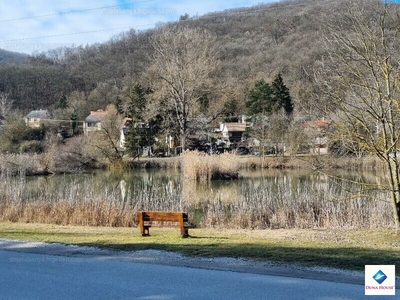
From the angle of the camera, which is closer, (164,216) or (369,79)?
(369,79)

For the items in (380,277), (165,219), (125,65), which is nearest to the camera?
(380,277)

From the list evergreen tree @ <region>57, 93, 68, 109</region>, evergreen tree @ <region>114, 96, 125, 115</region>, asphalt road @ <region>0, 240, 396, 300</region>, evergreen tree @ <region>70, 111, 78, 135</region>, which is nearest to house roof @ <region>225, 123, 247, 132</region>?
evergreen tree @ <region>114, 96, 125, 115</region>

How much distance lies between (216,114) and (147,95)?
887 centimetres

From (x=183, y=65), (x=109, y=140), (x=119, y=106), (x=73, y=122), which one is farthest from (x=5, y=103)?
(x=183, y=65)

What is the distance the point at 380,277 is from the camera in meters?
6.07

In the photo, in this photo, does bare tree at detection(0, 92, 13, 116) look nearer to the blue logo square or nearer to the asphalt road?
the asphalt road

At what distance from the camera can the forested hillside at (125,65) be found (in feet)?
222

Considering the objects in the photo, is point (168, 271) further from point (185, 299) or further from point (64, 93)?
point (64, 93)

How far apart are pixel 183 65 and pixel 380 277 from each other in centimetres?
3975

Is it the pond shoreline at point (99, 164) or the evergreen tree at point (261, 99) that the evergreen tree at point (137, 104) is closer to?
the pond shoreline at point (99, 164)

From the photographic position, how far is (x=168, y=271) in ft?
21.3

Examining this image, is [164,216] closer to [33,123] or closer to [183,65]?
[183,65]

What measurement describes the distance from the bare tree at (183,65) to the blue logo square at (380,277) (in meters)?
38.9

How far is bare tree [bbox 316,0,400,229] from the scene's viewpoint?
34.4 ft
